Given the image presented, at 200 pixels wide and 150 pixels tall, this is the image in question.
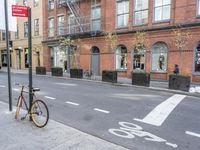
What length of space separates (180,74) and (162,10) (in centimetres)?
611

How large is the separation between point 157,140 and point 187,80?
8088mm

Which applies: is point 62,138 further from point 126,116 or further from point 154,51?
point 154,51

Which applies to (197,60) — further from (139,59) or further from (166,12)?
(139,59)

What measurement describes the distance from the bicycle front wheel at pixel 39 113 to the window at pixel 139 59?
13298 millimetres

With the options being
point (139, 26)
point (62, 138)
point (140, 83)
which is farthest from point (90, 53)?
point (62, 138)

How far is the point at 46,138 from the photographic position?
408 cm

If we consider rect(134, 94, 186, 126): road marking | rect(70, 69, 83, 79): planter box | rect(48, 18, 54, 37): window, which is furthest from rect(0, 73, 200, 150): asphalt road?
rect(48, 18, 54, 37): window

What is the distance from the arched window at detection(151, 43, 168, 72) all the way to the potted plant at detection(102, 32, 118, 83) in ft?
12.1

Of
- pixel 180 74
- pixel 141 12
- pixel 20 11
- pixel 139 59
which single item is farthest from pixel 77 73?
pixel 20 11

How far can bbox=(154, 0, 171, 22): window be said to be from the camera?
50.4 ft

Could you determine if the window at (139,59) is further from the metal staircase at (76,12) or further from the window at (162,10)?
the metal staircase at (76,12)

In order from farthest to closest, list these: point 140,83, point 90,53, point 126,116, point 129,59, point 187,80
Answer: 1. point 90,53
2. point 129,59
3. point 140,83
4. point 187,80
5. point 126,116

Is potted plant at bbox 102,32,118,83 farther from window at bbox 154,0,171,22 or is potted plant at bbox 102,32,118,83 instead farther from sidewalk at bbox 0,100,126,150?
sidewalk at bbox 0,100,126,150

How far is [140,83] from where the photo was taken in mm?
13203
